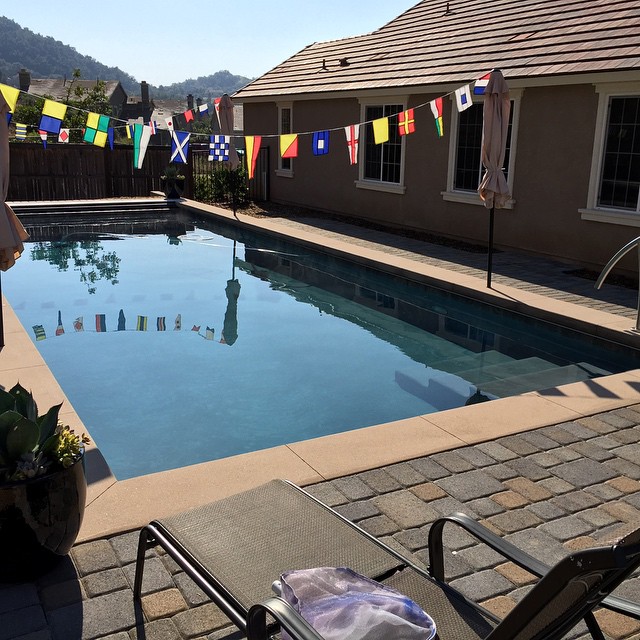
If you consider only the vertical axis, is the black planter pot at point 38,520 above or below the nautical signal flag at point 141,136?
below

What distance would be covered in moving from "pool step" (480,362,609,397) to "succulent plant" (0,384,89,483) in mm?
4586

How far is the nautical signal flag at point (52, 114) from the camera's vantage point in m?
12.6

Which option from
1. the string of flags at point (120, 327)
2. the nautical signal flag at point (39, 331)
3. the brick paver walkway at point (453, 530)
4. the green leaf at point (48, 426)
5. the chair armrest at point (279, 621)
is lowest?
the nautical signal flag at point (39, 331)

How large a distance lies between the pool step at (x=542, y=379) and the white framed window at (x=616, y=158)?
12.7 feet

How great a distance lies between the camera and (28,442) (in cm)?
299

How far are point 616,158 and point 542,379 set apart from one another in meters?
5.02

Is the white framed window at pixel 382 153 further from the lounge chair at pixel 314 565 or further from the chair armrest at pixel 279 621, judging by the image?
the chair armrest at pixel 279 621

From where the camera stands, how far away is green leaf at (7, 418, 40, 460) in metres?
2.95

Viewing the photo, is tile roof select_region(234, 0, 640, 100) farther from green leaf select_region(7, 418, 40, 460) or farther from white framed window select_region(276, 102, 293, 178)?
green leaf select_region(7, 418, 40, 460)

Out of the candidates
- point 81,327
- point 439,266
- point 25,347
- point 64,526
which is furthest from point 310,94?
point 64,526

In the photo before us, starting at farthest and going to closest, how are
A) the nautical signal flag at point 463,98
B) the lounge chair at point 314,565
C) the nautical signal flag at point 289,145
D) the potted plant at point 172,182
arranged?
the potted plant at point 172,182 → the nautical signal flag at point 289,145 → the nautical signal flag at point 463,98 → the lounge chair at point 314,565

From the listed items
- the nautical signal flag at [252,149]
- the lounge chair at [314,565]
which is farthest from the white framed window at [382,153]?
the lounge chair at [314,565]

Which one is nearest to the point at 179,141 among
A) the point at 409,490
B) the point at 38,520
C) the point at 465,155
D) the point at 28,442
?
the point at 465,155

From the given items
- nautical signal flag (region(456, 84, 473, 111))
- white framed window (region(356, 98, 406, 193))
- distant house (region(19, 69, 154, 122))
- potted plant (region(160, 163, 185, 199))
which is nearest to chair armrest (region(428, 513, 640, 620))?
nautical signal flag (region(456, 84, 473, 111))
